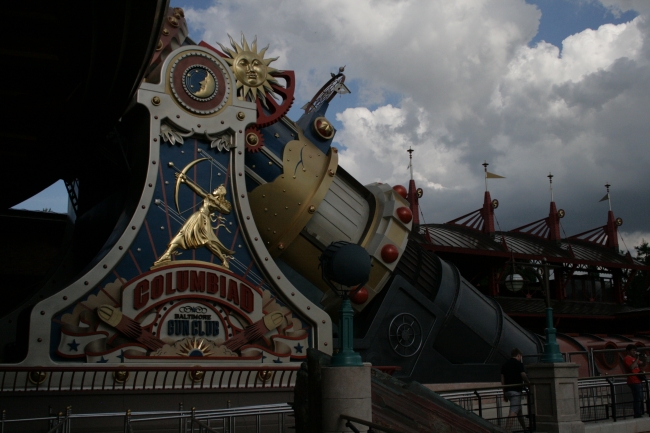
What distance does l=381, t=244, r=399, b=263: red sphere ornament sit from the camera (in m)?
15.0

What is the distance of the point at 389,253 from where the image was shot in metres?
15.0

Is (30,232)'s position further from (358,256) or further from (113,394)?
(358,256)

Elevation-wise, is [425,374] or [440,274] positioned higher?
[440,274]

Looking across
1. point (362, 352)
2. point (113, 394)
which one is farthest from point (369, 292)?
point (113, 394)

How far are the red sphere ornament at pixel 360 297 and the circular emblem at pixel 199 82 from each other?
16.1 ft

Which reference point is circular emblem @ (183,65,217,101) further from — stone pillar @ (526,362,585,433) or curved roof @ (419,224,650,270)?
curved roof @ (419,224,650,270)

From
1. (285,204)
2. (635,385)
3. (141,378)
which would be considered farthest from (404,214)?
(141,378)

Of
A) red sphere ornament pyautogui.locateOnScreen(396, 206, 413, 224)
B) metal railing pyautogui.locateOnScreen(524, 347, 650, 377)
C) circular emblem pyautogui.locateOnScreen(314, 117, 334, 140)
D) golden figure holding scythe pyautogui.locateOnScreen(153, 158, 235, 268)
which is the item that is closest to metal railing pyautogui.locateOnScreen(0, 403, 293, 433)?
golden figure holding scythe pyautogui.locateOnScreen(153, 158, 235, 268)

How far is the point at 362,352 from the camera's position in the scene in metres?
14.7

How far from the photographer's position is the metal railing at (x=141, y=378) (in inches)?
424

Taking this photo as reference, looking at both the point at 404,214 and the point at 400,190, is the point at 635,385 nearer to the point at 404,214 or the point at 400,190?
the point at 404,214

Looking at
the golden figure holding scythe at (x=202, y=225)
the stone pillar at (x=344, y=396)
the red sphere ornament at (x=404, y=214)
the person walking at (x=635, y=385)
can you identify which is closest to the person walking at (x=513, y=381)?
the person walking at (x=635, y=385)

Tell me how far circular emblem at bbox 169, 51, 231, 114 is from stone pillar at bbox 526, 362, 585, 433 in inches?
310

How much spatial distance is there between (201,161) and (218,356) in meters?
3.79
